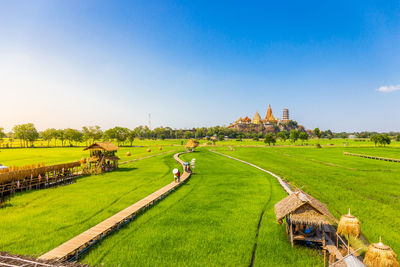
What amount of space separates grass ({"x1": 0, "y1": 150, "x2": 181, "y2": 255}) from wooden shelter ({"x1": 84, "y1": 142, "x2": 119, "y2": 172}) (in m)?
5.04

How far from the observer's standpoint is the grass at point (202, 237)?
9.71 metres

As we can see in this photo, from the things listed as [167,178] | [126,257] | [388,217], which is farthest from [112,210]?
[388,217]

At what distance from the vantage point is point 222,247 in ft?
35.2

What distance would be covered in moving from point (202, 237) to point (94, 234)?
604cm

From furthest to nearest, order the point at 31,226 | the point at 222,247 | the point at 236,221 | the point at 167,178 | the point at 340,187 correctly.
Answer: the point at 167,178 < the point at 340,187 < the point at 236,221 < the point at 31,226 < the point at 222,247

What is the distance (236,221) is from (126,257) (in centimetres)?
719

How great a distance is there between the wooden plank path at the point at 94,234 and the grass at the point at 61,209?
737mm

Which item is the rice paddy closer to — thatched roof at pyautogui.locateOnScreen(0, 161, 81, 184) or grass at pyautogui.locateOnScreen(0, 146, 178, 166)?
thatched roof at pyautogui.locateOnScreen(0, 161, 81, 184)

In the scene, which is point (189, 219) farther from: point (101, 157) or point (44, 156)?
point (44, 156)

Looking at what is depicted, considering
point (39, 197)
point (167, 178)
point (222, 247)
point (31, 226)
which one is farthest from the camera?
point (167, 178)

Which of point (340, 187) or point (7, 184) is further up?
point (7, 184)

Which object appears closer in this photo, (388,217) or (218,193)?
(388,217)

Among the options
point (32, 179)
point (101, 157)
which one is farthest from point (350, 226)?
point (101, 157)

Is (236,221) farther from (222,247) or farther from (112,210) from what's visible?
(112,210)
